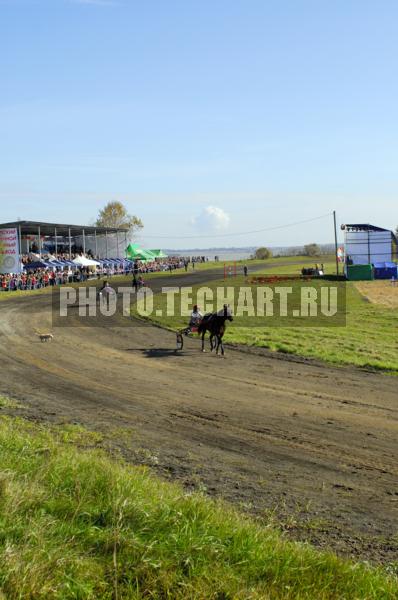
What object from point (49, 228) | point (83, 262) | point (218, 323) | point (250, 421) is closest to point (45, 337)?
point (218, 323)

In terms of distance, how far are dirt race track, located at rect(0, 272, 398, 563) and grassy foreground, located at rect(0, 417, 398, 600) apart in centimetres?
135

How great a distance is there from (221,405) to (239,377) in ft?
12.2

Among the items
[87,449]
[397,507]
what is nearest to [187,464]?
[87,449]

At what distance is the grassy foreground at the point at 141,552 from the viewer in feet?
17.0

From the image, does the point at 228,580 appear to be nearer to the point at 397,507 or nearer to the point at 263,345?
the point at 397,507

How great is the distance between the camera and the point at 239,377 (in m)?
18.0

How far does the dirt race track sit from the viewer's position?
27.3 feet

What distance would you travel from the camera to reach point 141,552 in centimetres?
562

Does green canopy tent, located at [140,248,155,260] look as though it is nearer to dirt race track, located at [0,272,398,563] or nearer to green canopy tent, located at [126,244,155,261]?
green canopy tent, located at [126,244,155,261]

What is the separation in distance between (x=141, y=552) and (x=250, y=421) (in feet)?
24.3

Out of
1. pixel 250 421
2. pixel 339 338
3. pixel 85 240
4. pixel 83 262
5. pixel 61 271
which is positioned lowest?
pixel 250 421

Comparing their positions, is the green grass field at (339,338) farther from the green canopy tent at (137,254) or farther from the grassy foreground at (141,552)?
the green canopy tent at (137,254)

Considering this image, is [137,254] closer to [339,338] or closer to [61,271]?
[61,271]

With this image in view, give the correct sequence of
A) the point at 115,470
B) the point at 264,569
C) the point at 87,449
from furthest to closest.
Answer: the point at 87,449
the point at 115,470
the point at 264,569
